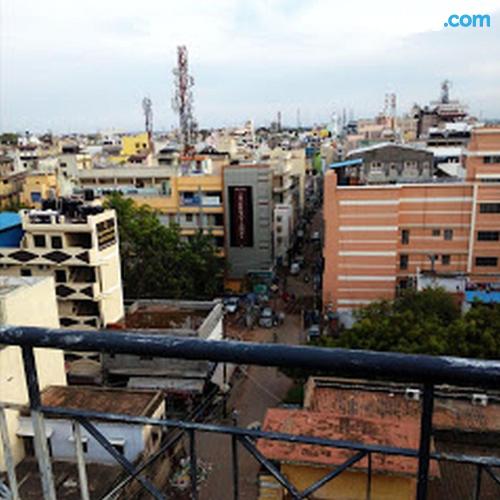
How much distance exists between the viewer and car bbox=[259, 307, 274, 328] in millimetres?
22031

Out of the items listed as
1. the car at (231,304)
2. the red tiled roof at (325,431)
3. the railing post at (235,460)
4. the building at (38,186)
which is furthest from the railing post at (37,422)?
the building at (38,186)

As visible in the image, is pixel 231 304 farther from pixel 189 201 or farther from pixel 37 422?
pixel 37 422

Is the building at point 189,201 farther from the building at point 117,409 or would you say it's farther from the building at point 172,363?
the building at point 117,409

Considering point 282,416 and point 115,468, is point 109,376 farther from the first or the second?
point 282,416

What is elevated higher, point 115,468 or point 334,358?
point 334,358

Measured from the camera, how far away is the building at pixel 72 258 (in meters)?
16.0

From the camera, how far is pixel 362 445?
1.59 metres

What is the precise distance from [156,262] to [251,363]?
19.2m

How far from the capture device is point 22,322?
11500mm

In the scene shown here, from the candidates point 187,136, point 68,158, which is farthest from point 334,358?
point 187,136

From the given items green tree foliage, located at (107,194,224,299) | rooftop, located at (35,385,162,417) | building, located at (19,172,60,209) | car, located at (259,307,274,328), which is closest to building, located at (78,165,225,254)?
green tree foliage, located at (107,194,224,299)

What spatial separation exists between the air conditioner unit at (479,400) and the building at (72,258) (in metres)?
10.9

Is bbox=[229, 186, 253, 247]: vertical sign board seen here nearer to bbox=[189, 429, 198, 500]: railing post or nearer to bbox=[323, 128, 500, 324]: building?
bbox=[323, 128, 500, 324]: building

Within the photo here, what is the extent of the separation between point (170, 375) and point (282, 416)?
6.28m
